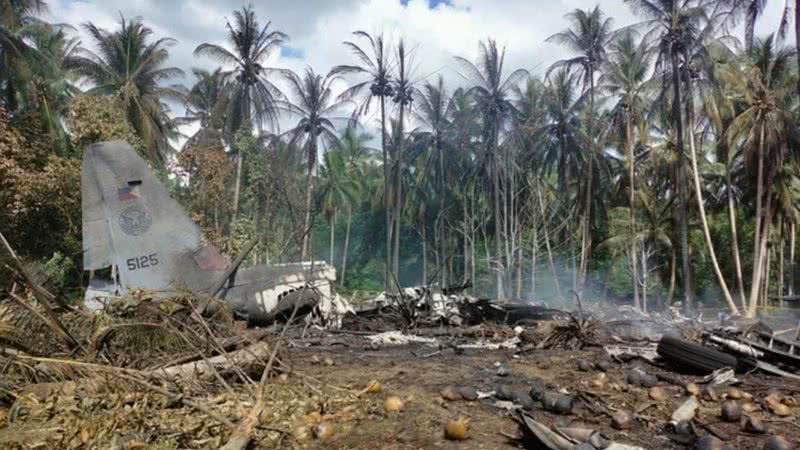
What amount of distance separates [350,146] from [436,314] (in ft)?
122

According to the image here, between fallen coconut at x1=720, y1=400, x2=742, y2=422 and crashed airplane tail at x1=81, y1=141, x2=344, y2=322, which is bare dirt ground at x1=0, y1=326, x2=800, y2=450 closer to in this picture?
fallen coconut at x1=720, y1=400, x2=742, y2=422

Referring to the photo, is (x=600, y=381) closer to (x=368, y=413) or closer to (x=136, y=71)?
(x=368, y=413)

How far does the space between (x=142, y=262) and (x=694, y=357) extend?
9.20 m

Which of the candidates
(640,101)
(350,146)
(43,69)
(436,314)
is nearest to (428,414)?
(436,314)

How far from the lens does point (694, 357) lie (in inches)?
278

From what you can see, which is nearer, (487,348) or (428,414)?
(428,414)

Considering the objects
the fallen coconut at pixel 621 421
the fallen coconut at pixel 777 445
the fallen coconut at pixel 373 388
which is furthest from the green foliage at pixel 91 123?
the fallen coconut at pixel 777 445

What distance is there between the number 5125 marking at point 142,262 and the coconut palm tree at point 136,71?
16707 mm

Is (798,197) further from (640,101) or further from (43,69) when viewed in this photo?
(43,69)

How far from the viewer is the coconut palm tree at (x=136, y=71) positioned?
26594 mm

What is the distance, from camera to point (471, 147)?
122ft

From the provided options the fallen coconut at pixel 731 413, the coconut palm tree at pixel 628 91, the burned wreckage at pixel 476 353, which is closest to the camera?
the burned wreckage at pixel 476 353

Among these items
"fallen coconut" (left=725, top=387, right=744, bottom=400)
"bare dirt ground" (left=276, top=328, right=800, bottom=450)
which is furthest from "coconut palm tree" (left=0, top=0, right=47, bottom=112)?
"fallen coconut" (left=725, top=387, right=744, bottom=400)

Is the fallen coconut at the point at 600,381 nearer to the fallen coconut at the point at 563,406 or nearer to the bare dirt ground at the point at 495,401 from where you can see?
the bare dirt ground at the point at 495,401
